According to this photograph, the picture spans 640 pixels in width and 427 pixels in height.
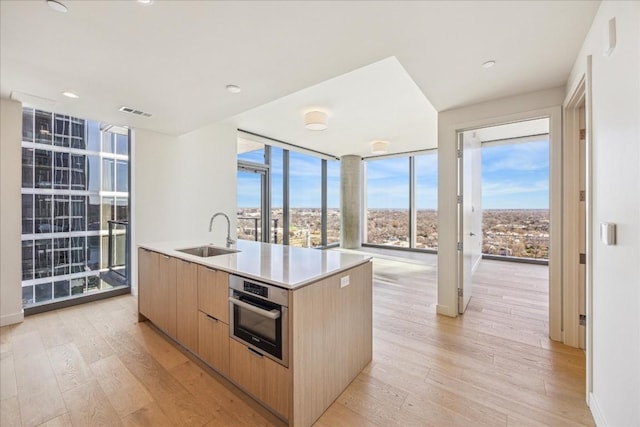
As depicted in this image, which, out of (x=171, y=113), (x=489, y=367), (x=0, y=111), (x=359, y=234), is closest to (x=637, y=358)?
(x=489, y=367)

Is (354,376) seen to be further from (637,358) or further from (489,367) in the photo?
(637,358)

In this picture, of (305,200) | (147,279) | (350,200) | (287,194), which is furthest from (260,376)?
(350,200)

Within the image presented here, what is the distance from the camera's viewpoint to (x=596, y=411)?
159 cm

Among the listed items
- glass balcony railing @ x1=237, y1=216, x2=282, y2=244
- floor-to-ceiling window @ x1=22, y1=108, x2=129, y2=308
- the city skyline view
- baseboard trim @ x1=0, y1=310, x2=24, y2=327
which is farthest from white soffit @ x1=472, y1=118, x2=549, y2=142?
baseboard trim @ x1=0, y1=310, x2=24, y2=327

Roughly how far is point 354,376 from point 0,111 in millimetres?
4474

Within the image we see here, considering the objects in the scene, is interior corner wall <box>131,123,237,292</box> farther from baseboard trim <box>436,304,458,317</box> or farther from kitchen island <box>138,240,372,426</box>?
baseboard trim <box>436,304,458,317</box>

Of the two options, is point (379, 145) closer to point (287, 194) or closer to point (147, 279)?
point (287, 194)

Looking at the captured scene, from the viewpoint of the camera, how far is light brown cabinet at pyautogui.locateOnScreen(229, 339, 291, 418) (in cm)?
152

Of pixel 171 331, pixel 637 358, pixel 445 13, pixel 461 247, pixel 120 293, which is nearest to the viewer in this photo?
pixel 637 358

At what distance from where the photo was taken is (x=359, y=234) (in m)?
7.89

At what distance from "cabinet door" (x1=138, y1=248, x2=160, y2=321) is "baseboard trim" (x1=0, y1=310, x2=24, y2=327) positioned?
1.38 m

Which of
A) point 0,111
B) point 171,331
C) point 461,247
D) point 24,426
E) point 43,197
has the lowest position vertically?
point 24,426

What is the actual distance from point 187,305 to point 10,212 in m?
2.58

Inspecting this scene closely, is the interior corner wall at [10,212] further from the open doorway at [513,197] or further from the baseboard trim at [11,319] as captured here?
the open doorway at [513,197]
